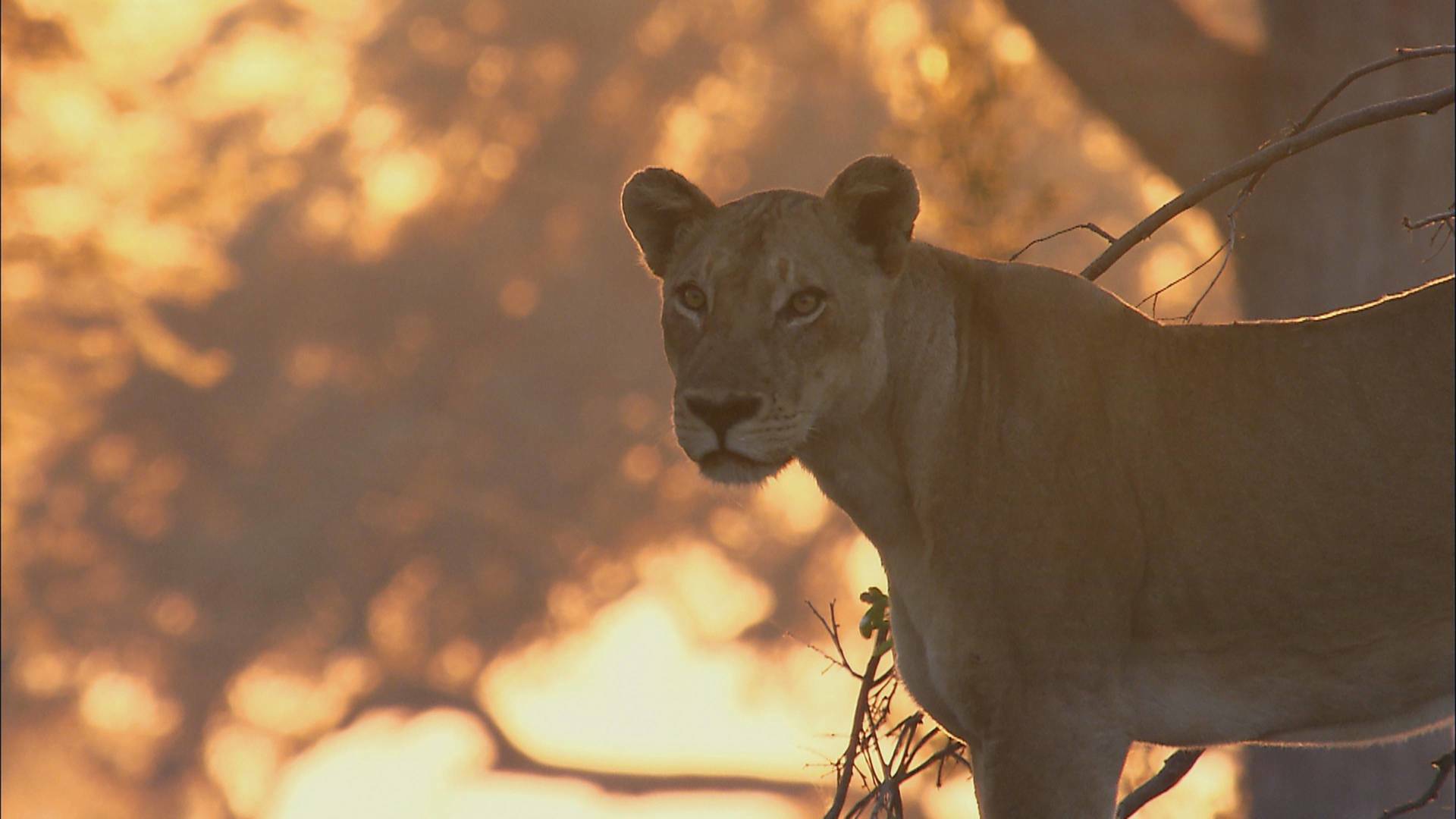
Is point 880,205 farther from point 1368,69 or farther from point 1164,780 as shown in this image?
point 1164,780

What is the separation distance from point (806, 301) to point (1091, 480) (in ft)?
2.70

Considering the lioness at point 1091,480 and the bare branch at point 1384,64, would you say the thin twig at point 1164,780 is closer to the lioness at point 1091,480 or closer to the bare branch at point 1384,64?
the lioness at point 1091,480

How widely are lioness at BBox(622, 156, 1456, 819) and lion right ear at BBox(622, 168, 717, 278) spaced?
34cm

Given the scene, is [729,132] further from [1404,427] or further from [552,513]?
[1404,427]

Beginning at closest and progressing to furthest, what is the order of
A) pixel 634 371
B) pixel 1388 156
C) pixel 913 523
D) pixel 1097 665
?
pixel 1097 665 → pixel 913 523 → pixel 1388 156 → pixel 634 371

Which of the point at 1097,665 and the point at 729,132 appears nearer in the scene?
the point at 1097,665

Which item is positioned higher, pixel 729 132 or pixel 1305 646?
pixel 729 132

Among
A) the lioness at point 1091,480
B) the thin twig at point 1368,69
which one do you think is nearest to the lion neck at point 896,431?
the lioness at point 1091,480

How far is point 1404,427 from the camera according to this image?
4.68 meters

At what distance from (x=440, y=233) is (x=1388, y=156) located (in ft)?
39.0

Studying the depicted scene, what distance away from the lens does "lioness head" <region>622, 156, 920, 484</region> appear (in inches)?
188

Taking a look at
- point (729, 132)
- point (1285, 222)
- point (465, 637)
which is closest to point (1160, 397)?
Answer: point (1285, 222)

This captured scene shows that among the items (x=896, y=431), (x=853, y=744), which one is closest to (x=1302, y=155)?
(x=853, y=744)

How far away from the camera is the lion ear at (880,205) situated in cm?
506
